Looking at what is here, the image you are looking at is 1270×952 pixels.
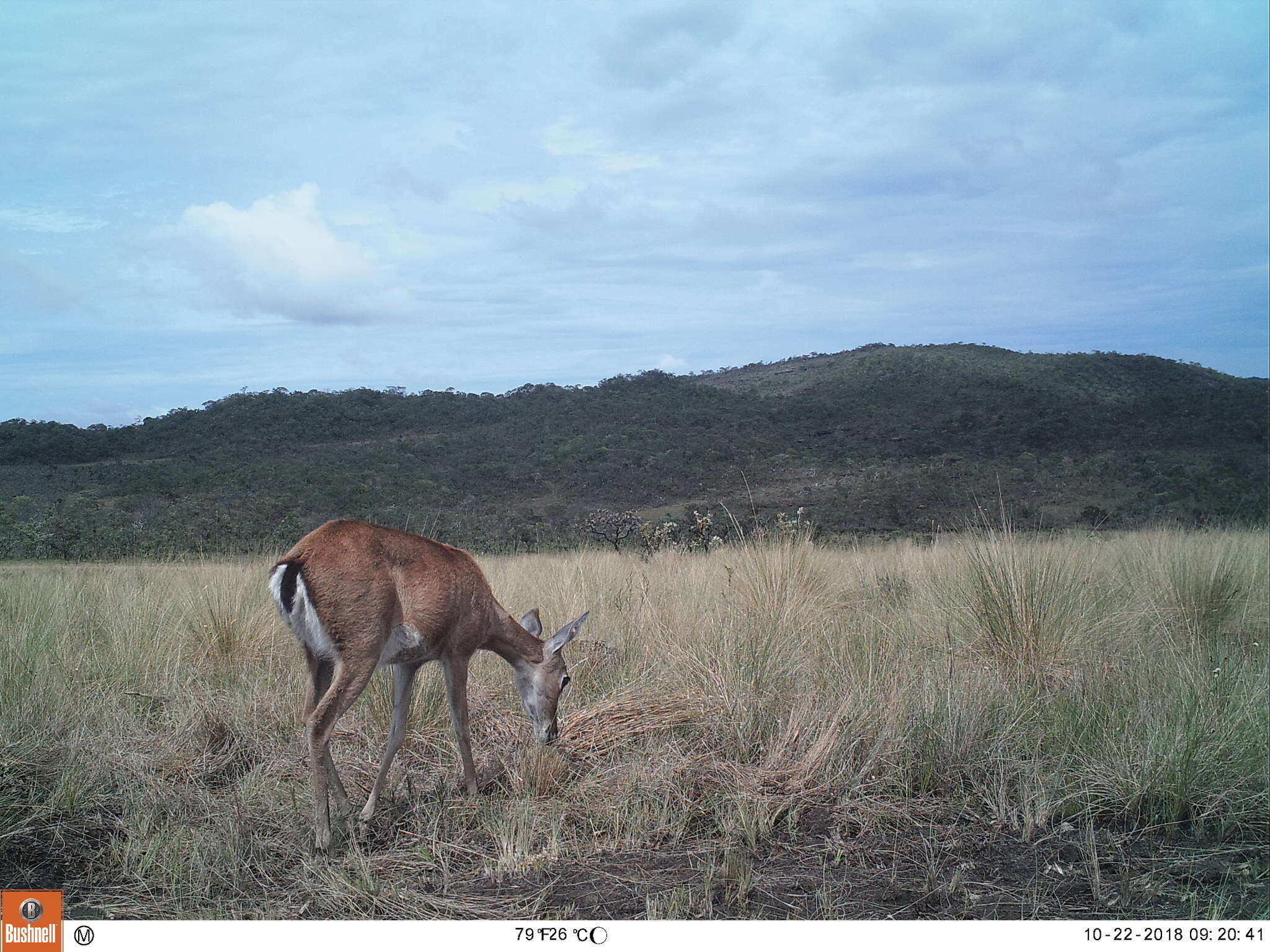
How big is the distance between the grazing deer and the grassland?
1.29ft

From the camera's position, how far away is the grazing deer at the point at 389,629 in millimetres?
4367

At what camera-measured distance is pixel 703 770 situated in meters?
5.23

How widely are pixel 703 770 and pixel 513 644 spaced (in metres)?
1.41

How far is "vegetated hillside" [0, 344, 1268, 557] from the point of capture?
72.9 feet

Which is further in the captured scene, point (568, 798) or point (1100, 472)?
point (1100, 472)

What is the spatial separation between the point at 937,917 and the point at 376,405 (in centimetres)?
3765

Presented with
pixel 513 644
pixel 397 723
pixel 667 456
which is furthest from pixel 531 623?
pixel 667 456

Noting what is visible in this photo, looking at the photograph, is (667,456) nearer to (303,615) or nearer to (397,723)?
(397,723)

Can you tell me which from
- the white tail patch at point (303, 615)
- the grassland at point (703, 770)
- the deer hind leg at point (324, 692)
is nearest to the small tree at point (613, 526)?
the grassland at point (703, 770)

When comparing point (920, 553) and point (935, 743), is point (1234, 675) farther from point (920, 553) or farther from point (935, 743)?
point (920, 553)
